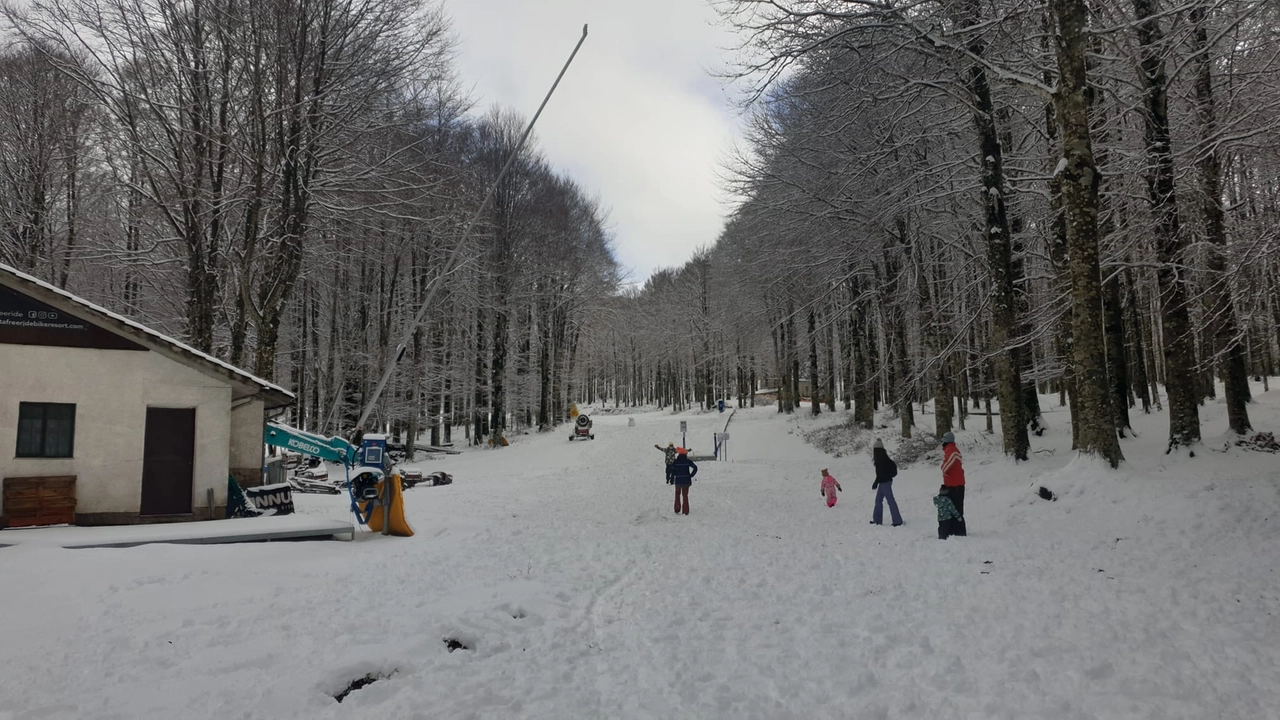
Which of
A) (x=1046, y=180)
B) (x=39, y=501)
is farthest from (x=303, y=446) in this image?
Answer: (x=1046, y=180)

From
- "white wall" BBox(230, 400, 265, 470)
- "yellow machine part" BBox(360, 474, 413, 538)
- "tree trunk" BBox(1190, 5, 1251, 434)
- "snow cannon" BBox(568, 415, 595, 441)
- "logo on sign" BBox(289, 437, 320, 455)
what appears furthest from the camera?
"snow cannon" BBox(568, 415, 595, 441)

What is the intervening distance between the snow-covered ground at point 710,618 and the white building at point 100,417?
2955 millimetres

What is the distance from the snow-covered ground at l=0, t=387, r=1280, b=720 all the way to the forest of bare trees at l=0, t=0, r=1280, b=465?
3.12 m

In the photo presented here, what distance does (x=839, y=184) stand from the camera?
19.0 m

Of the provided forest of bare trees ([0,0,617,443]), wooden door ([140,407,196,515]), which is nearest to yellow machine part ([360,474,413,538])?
wooden door ([140,407,196,515])

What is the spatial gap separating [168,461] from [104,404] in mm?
1324

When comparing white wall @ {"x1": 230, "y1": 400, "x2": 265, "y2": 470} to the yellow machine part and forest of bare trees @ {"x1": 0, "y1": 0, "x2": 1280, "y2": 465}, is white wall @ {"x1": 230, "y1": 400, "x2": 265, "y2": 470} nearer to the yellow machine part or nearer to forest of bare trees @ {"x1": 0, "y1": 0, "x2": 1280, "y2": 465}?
forest of bare trees @ {"x1": 0, "y1": 0, "x2": 1280, "y2": 465}

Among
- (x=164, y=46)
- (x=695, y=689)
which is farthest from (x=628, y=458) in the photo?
(x=695, y=689)

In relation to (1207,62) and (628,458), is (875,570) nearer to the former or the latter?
(1207,62)

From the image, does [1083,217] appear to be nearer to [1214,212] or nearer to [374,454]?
[1214,212]

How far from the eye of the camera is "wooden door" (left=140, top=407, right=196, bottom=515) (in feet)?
35.0

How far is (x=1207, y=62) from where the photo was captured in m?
11.2


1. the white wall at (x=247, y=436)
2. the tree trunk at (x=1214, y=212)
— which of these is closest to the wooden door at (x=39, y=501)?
the white wall at (x=247, y=436)

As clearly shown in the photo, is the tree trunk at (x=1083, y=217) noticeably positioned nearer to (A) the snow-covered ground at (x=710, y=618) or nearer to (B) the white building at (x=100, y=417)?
(A) the snow-covered ground at (x=710, y=618)
